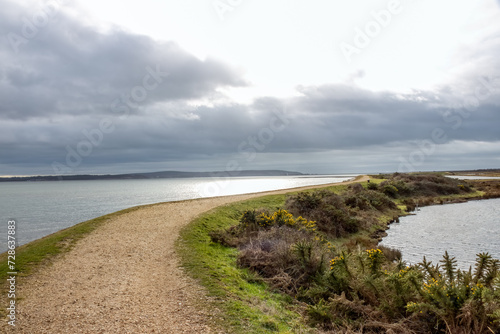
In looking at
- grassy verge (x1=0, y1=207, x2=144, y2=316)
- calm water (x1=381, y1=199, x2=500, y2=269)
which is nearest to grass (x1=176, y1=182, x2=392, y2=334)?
grassy verge (x1=0, y1=207, x2=144, y2=316)

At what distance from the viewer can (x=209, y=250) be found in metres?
13.9

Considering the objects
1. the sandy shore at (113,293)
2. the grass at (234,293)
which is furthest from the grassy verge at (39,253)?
the grass at (234,293)

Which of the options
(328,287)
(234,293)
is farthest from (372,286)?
(234,293)

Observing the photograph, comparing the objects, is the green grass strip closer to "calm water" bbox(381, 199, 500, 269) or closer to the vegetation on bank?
the vegetation on bank

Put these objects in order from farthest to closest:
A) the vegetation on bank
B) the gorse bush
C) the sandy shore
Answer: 1. the sandy shore
2. the vegetation on bank
3. the gorse bush

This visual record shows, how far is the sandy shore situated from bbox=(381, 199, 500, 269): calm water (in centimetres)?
1248

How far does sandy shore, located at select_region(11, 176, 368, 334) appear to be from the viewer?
6.91 meters

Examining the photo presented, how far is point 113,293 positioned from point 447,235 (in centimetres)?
2174

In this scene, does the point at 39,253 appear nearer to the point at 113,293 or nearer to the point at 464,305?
the point at 113,293

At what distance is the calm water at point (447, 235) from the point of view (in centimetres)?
1734

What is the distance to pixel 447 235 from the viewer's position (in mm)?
21906

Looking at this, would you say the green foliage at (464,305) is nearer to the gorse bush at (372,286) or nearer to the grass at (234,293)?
the gorse bush at (372,286)

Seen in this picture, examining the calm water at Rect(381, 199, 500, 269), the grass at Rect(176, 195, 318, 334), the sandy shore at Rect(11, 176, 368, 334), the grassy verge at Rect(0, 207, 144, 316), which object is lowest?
the calm water at Rect(381, 199, 500, 269)

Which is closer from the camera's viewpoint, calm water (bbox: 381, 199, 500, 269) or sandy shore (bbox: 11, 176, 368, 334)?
sandy shore (bbox: 11, 176, 368, 334)
